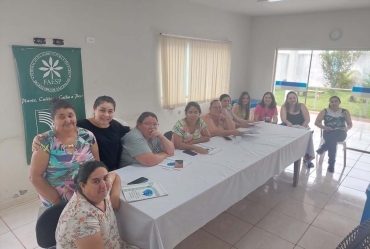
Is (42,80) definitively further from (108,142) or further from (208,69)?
(208,69)

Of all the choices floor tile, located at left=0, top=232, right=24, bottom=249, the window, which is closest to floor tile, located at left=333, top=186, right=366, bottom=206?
the window

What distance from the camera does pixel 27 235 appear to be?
2.33m

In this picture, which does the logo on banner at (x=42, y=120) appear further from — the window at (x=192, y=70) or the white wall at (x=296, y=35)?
the white wall at (x=296, y=35)

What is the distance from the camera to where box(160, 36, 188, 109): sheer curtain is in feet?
13.6

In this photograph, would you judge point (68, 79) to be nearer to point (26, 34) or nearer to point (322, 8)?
point (26, 34)

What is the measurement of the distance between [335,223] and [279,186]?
Answer: 0.84m

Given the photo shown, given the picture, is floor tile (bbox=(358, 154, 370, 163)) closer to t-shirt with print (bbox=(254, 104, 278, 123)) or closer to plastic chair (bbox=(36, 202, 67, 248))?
t-shirt with print (bbox=(254, 104, 278, 123))

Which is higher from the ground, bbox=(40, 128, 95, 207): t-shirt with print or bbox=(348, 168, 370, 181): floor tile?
bbox=(40, 128, 95, 207): t-shirt with print

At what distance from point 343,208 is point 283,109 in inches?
72.2

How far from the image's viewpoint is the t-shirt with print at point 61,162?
1648mm

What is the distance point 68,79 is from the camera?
3.00 m

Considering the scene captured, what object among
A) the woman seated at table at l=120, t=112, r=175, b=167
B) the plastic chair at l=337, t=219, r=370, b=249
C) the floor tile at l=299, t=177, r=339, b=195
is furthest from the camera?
the floor tile at l=299, t=177, r=339, b=195

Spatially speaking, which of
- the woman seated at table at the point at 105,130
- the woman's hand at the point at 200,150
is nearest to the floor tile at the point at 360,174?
the woman's hand at the point at 200,150

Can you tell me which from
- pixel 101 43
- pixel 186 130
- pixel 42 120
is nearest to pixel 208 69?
pixel 101 43
